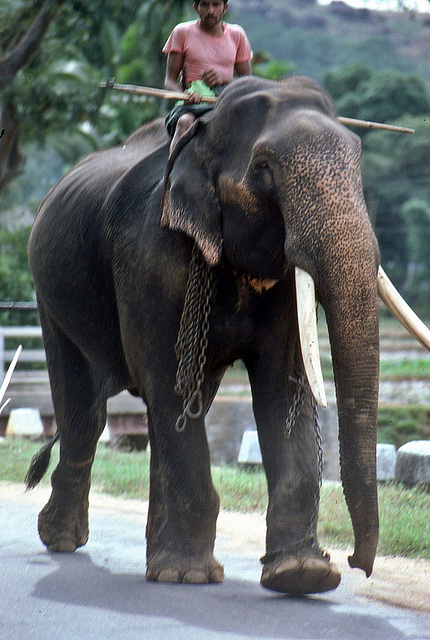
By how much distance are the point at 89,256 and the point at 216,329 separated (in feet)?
3.41

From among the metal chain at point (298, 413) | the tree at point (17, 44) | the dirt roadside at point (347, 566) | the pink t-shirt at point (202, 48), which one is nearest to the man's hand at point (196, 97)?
the pink t-shirt at point (202, 48)

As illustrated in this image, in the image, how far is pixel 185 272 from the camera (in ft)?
14.4

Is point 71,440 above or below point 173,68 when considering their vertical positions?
below

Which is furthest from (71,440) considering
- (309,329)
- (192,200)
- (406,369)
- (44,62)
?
(406,369)

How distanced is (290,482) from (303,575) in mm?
395

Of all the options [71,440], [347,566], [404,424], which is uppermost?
[71,440]

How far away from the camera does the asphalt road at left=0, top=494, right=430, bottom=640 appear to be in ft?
12.1

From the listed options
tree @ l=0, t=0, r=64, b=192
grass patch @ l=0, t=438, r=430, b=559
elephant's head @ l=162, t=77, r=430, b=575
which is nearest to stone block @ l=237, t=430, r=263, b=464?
grass patch @ l=0, t=438, r=430, b=559

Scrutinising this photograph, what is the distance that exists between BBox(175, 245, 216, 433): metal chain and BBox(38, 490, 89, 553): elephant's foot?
1283 mm

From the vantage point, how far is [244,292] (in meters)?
4.41

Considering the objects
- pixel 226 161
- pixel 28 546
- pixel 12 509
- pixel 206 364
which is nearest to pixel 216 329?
pixel 206 364

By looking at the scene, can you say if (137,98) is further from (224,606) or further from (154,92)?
(224,606)

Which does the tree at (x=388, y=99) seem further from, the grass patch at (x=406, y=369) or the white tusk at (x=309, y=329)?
the white tusk at (x=309, y=329)

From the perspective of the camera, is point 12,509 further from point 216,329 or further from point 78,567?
point 216,329
